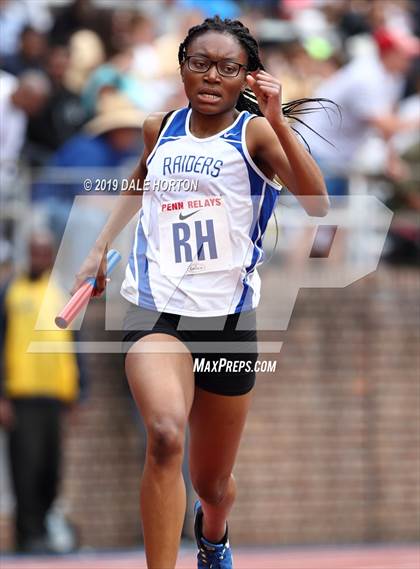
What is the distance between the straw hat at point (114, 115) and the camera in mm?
10453

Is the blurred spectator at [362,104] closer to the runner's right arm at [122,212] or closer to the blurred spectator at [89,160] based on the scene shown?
the blurred spectator at [89,160]

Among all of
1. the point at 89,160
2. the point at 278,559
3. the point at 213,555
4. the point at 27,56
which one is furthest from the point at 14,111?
the point at 213,555

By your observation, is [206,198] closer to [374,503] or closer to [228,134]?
[228,134]

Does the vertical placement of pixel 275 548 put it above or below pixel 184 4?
below

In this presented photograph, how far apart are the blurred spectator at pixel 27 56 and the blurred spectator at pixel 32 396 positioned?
5.85 feet

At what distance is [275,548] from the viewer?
1155 centimetres

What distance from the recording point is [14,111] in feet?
35.1

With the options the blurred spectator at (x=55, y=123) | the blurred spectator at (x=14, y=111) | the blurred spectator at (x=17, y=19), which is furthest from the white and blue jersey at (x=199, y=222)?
the blurred spectator at (x=17, y=19)

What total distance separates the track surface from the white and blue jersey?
12.5ft

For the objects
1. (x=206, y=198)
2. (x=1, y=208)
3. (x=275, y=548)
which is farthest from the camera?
(x=275, y=548)

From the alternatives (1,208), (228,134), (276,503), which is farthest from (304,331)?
(228,134)

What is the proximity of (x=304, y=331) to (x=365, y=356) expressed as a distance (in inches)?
22.9

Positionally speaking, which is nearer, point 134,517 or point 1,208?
point 1,208

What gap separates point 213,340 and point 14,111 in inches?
213
